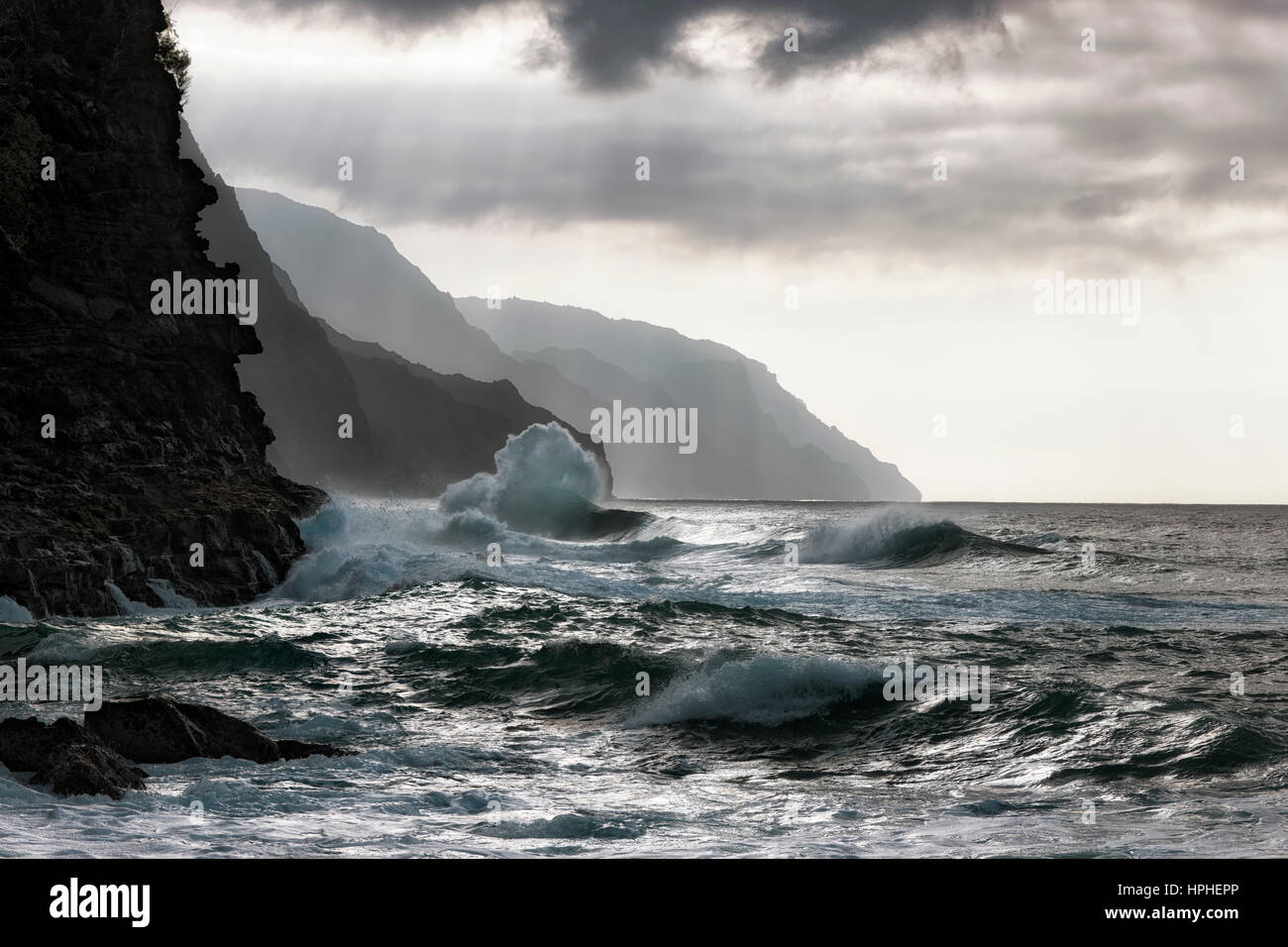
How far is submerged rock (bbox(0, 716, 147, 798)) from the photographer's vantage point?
755 cm

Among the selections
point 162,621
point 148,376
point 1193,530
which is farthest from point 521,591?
point 1193,530

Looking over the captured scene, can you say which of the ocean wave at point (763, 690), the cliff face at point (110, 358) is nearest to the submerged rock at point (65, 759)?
the ocean wave at point (763, 690)

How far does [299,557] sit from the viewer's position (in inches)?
936

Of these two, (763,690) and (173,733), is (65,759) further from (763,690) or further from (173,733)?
(763,690)

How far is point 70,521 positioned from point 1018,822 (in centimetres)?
1725

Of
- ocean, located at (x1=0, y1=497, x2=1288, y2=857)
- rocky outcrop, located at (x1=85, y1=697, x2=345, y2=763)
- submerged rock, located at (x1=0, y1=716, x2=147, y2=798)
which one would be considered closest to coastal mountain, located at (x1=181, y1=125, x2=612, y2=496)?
ocean, located at (x1=0, y1=497, x2=1288, y2=857)

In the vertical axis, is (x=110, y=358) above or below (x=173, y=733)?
above

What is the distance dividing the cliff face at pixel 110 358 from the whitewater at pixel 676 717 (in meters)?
1.22

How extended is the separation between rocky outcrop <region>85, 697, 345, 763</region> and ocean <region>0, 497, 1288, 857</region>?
0.22m

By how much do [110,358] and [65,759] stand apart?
16595 mm

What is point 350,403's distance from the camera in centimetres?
10344

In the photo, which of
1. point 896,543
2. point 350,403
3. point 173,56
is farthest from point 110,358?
point 350,403

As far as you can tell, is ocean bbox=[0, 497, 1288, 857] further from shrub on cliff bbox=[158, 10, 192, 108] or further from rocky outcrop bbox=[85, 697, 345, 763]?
shrub on cliff bbox=[158, 10, 192, 108]

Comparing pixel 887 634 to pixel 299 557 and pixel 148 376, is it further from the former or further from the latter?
pixel 148 376
